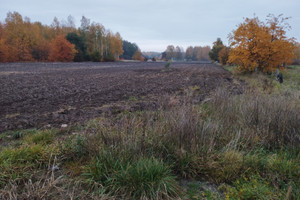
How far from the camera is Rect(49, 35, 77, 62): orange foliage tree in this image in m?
56.6

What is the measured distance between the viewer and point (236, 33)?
20.9 m

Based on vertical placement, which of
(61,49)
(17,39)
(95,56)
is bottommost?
(95,56)

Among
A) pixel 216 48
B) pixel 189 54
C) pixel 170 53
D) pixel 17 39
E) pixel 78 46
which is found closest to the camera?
pixel 17 39

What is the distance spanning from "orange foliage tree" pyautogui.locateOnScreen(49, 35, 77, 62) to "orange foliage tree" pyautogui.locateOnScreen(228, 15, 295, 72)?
161ft

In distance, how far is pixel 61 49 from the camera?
187ft

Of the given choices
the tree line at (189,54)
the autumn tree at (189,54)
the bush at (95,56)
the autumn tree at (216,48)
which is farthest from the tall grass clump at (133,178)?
the autumn tree at (189,54)

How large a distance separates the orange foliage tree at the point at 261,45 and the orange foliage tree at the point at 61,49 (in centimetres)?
4903

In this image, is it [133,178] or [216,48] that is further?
[216,48]

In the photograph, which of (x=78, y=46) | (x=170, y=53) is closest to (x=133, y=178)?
(x=78, y=46)

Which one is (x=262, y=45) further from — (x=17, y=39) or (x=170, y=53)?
(x=170, y=53)

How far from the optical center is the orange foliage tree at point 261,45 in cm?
1912

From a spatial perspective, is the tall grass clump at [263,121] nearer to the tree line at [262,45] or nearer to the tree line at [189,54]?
the tree line at [262,45]

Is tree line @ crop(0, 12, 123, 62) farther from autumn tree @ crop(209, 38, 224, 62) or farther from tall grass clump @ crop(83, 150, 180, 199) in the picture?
tall grass clump @ crop(83, 150, 180, 199)

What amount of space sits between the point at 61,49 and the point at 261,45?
53.2m
